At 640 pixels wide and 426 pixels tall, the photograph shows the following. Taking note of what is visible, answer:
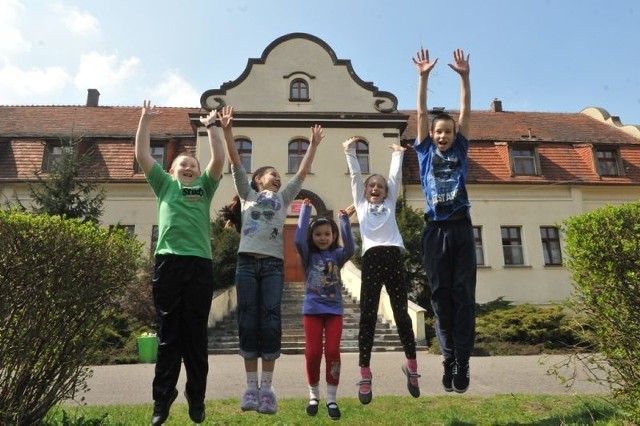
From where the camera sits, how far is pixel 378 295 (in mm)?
4449

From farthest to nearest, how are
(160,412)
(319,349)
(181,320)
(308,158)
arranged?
(308,158) < (319,349) < (181,320) < (160,412)

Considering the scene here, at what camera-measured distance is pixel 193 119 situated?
20.3 metres

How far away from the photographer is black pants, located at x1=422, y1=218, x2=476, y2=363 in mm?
3918

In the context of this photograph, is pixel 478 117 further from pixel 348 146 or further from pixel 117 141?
pixel 348 146

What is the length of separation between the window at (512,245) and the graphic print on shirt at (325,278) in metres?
18.5

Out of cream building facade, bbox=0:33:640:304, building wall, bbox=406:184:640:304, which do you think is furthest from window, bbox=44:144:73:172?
building wall, bbox=406:184:640:304

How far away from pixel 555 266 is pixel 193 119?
57.7ft

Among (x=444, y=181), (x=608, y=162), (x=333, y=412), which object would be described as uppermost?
(x=608, y=162)

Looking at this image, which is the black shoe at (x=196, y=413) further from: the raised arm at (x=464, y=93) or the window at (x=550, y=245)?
the window at (x=550, y=245)

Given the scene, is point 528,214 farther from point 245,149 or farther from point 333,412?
point 333,412

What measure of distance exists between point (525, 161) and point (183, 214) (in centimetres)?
2151

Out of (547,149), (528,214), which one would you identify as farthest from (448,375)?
(547,149)

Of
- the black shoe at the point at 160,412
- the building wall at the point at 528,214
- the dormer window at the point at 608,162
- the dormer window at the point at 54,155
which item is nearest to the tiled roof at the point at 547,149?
the dormer window at the point at 608,162

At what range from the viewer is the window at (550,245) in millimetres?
21078
